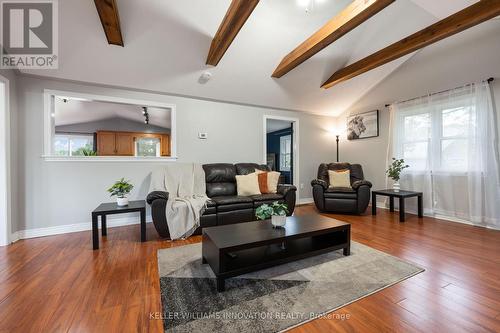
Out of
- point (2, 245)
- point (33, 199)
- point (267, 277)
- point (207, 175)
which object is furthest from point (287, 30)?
point (2, 245)

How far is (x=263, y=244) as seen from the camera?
1829 mm

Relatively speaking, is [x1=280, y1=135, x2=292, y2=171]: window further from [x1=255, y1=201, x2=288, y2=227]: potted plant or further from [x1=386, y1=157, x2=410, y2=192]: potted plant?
[x1=255, y1=201, x2=288, y2=227]: potted plant

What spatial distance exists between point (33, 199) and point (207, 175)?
2.40 metres

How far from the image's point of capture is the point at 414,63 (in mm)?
3965

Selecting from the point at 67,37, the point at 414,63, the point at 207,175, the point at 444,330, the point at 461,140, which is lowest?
the point at 444,330

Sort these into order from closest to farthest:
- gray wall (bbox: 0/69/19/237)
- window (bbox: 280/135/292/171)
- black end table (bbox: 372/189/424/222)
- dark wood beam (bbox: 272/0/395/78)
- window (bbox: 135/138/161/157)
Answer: dark wood beam (bbox: 272/0/395/78) → gray wall (bbox: 0/69/19/237) → black end table (bbox: 372/189/424/222) → window (bbox: 135/138/161/157) → window (bbox: 280/135/292/171)

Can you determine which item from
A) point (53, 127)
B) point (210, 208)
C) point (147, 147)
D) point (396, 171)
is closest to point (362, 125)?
point (396, 171)

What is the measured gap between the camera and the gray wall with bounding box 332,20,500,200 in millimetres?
3160

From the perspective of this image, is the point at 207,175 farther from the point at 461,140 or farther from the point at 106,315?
the point at 461,140

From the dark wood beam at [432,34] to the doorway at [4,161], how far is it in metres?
4.90

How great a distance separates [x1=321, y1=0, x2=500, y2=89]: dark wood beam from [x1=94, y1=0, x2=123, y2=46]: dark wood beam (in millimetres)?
3550

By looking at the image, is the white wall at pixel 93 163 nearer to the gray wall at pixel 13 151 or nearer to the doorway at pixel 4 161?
the gray wall at pixel 13 151

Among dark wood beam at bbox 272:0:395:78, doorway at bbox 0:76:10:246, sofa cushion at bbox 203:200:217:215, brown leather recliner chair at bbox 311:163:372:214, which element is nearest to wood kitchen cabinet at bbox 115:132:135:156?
doorway at bbox 0:76:10:246

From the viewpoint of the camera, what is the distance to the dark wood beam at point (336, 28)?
7.49ft
